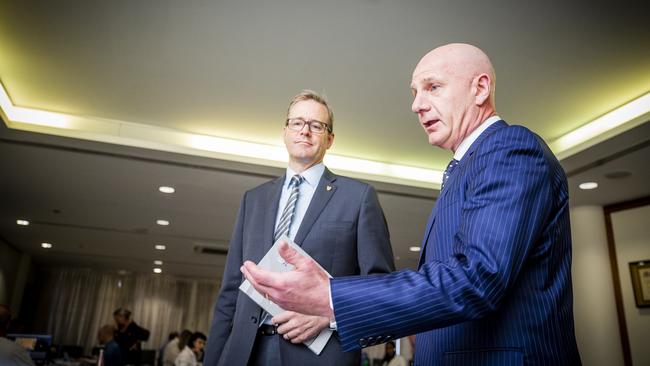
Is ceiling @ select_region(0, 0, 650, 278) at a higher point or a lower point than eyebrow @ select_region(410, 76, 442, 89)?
higher

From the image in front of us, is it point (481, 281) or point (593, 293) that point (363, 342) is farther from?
point (593, 293)

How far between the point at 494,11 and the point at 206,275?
11384 millimetres

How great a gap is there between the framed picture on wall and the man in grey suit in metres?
5.11

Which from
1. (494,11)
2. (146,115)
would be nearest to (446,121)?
(494,11)

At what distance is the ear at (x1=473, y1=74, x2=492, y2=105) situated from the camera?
1.08m

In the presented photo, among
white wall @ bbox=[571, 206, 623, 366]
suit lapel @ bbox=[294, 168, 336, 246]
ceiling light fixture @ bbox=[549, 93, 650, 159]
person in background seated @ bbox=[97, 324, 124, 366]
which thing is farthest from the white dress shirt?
suit lapel @ bbox=[294, 168, 336, 246]

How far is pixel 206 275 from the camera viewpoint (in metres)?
12.9

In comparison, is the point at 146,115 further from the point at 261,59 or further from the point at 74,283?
the point at 74,283

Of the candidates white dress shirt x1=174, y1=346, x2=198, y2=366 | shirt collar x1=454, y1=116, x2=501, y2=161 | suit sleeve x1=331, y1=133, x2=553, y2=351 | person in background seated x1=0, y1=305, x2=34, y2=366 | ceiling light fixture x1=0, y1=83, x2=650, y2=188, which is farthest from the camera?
white dress shirt x1=174, y1=346, x2=198, y2=366

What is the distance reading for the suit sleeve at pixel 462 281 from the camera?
0.70 meters

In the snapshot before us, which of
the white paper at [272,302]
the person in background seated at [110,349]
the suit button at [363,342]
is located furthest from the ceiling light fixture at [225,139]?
the suit button at [363,342]

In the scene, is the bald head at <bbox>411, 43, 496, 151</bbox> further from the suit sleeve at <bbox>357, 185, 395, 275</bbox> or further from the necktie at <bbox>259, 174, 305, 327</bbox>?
the necktie at <bbox>259, 174, 305, 327</bbox>

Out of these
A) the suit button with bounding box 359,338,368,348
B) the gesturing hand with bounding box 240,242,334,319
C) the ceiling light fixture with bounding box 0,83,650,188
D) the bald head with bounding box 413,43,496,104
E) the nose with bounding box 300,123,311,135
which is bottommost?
the suit button with bounding box 359,338,368,348

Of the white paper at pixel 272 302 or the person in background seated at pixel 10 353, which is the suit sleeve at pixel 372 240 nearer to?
the white paper at pixel 272 302
